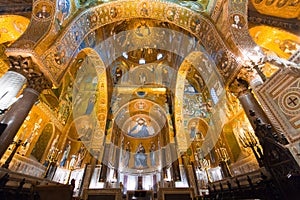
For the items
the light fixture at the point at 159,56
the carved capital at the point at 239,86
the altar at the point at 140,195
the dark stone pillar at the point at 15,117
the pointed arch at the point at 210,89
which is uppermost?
the light fixture at the point at 159,56

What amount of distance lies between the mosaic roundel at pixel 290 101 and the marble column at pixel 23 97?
20.0 ft

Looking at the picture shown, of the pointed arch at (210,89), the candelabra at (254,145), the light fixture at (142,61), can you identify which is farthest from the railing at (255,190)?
the light fixture at (142,61)

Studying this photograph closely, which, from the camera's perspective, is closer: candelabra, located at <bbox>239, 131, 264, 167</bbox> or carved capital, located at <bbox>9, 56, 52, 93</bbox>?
candelabra, located at <bbox>239, 131, 264, 167</bbox>

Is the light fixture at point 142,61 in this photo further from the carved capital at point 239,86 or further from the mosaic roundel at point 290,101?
the mosaic roundel at point 290,101

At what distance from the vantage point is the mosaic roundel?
7.57 feet

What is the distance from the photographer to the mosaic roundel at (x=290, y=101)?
90.9 inches

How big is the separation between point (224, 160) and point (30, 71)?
9772 millimetres

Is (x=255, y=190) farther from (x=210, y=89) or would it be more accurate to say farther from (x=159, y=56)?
(x=159, y=56)

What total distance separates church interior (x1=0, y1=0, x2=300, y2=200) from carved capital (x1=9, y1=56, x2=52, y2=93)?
0.03 m

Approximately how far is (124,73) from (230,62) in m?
11.3

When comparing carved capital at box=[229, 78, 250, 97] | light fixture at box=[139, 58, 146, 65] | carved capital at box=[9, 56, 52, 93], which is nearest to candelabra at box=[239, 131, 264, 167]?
carved capital at box=[229, 78, 250, 97]

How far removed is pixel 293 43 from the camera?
621 cm

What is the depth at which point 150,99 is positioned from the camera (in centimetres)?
1470

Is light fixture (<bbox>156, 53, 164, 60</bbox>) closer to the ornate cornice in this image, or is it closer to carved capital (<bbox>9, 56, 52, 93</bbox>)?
the ornate cornice
